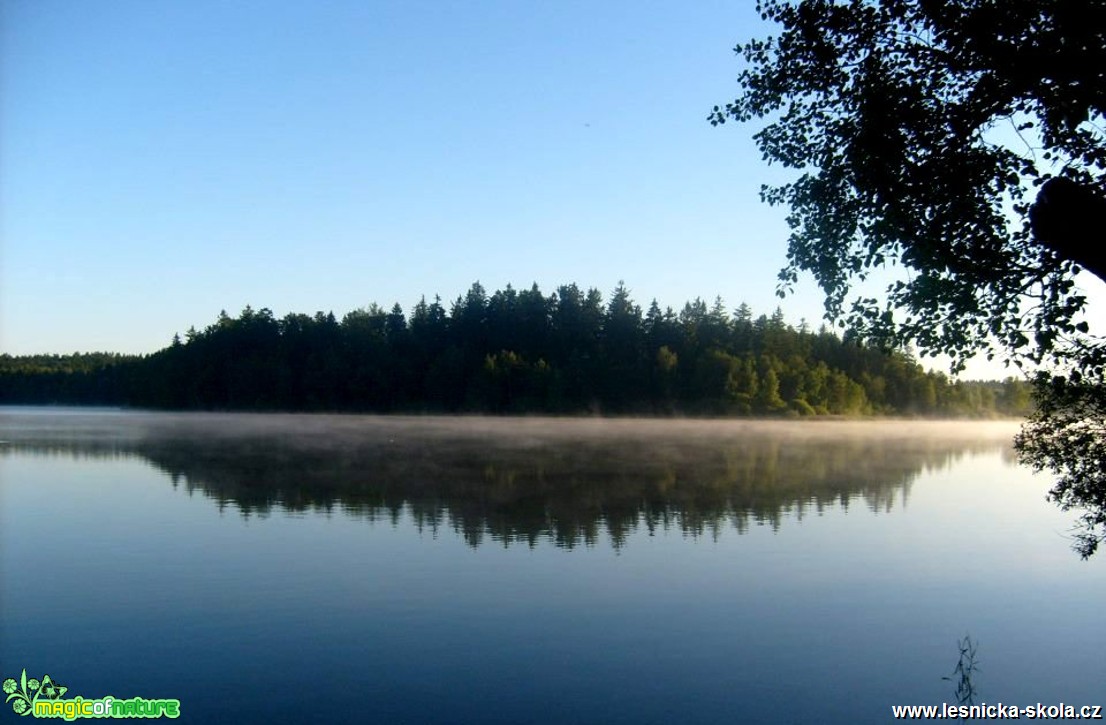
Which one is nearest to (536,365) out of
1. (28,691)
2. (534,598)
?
(534,598)

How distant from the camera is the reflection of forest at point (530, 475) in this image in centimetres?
2206

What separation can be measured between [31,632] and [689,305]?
92.8 metres

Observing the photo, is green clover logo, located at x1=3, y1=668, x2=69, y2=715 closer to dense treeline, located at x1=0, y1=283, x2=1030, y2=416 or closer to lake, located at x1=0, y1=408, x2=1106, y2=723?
lake, located at x1=0, y1=408, x2=1106, y2=723

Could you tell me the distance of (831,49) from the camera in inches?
447

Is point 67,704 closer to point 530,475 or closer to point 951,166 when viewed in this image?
point 951,166

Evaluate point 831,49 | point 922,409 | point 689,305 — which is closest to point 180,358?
point 689,305

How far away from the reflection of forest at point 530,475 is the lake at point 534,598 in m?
0.24

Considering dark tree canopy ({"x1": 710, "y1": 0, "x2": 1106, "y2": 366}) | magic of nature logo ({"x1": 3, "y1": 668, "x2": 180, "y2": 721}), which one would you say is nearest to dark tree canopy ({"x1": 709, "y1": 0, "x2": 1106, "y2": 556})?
Answer: dark tree canopy ({"x1": 710, "y1": 0, "x2": 1106, "y2": 366})

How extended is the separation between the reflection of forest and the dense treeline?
33.4 m

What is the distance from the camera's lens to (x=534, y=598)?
1390cm

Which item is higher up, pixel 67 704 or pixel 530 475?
pixel 530 475

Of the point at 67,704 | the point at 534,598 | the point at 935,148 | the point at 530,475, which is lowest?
the point at 67,704

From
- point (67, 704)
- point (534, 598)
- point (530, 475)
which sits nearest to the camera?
point (67, 704)

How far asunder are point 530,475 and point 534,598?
1733 cm
